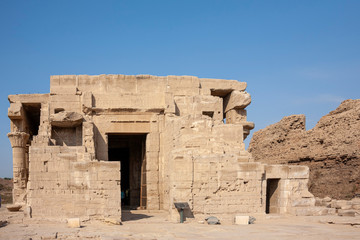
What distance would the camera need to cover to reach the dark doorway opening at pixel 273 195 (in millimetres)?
13625

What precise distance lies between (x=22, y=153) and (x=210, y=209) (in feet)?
30.6

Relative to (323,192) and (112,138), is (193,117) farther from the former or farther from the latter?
(323,192)

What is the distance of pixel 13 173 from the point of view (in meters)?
16.3

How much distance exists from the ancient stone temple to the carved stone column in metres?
0.04

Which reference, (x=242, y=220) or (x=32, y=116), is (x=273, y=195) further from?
(x=32, y=116)

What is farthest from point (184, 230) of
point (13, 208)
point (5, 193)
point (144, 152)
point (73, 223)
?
point (5, 193)

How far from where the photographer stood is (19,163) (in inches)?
643

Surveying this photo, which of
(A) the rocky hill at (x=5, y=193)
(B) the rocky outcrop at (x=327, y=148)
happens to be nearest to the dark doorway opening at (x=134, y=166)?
(A) the rocky hill at (x=5, y=193)

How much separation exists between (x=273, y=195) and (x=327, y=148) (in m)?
11.9

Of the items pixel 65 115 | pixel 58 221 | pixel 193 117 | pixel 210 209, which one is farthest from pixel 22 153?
pixel 210 209

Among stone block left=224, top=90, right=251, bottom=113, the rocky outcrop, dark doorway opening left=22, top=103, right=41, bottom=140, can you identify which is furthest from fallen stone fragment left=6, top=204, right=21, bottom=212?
the rocky outcrop

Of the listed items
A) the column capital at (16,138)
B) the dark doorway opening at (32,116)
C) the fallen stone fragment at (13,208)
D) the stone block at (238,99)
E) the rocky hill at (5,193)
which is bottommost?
the rocky hill at (5,193)

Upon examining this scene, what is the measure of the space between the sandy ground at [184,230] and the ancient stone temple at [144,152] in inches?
22.2

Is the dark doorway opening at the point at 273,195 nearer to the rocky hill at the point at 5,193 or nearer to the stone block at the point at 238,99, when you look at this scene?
the stone block at the point at 238,99
